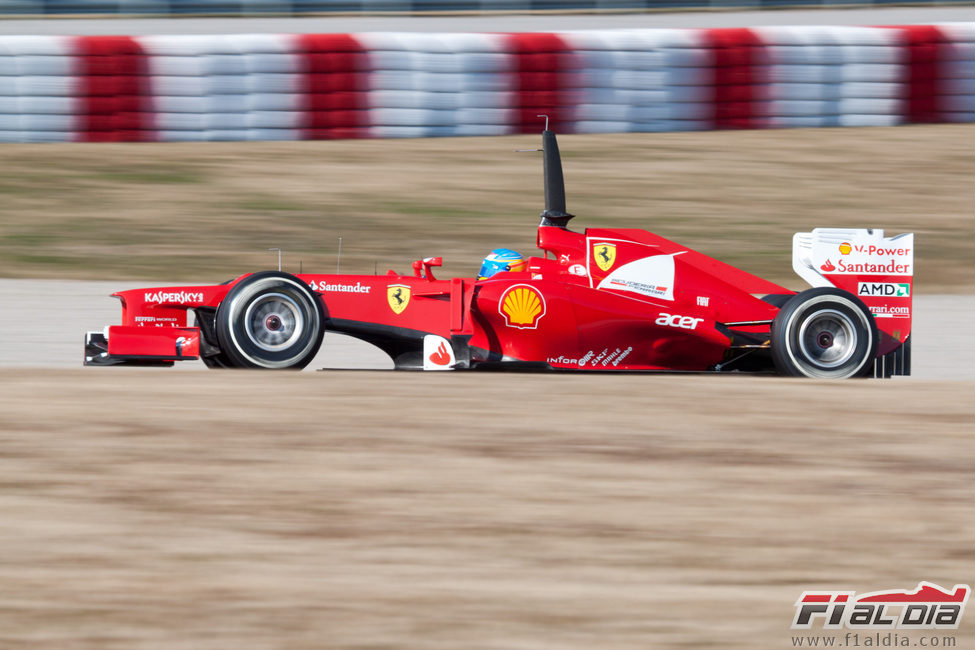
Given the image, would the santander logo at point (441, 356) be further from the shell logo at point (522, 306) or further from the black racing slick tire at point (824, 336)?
the black racing slick tire at point (824, 336)

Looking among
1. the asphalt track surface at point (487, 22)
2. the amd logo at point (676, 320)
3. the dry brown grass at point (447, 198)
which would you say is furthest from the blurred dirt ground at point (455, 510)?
the asphalt track surface at point (487, 22)

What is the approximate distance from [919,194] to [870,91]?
1.55m

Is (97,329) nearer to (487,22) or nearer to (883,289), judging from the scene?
(883,289)

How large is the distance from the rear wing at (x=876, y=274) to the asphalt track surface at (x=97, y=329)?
1.67 feet

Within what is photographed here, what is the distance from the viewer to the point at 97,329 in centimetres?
912

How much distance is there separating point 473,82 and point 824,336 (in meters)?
7.01

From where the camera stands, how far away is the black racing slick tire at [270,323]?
7.14m

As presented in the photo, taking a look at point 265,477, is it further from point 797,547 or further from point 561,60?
point 561,60

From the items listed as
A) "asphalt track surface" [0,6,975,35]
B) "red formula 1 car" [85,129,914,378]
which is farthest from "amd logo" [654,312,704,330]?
"asphalt track surface" [0,6,975,35]

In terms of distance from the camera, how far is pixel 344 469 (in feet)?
17.6

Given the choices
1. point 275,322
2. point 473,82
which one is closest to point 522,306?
point 275,322

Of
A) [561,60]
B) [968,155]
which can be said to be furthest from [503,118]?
[968,155]

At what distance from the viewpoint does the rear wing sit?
7934 mm

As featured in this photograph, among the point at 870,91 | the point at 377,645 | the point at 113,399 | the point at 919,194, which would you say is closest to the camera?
the point at 377,645
